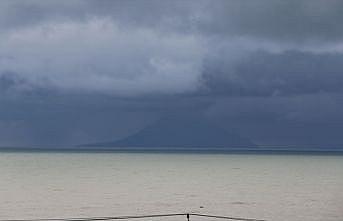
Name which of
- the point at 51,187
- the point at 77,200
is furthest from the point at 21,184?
the point at 77,200

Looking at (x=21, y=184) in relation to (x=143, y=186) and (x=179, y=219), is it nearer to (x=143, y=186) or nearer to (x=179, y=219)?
(x=143, y=186)

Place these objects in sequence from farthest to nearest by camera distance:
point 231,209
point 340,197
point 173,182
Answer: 1. point 173,182
2. point 340,197
3. point 231,209

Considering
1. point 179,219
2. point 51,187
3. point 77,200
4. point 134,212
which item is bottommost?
point 179,219

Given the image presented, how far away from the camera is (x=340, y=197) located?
7656 cm

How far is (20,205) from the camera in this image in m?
63.2

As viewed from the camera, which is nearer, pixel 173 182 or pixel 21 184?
pixel 21 184

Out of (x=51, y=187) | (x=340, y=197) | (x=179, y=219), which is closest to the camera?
(x=179, y=219)

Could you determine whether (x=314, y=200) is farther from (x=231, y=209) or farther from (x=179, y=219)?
(x=179, y=219)

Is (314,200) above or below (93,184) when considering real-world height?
below

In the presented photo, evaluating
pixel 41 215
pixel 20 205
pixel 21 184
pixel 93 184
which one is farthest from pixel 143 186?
pixel 41 215

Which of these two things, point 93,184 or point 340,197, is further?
point 93,184

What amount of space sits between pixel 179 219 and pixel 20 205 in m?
18.8

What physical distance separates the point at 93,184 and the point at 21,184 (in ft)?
30.3

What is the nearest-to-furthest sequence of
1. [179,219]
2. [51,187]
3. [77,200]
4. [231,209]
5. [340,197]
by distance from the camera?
[179,219], [231,209], [77,200], [340,197], [51,187]
